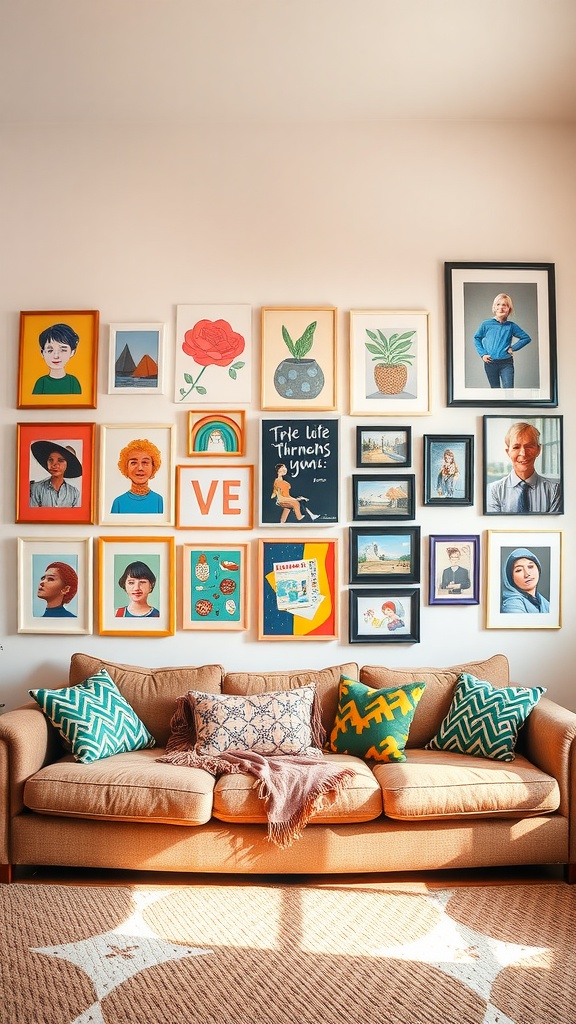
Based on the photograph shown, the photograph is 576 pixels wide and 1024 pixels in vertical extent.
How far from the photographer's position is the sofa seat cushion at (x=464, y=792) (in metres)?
2.71

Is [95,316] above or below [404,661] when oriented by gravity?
above

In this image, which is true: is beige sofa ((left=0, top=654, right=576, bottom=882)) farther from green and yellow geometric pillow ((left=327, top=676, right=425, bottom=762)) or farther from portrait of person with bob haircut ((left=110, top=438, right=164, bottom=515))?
portrait of person with bob haircut ((left=110, top=438, right=164, bottom=515))

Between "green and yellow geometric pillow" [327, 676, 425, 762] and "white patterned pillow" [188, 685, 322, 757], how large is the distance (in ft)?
0.43

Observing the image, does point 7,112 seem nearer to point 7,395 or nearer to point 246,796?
Answer: point 7,395

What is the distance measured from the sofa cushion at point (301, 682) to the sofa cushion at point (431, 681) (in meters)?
0.12

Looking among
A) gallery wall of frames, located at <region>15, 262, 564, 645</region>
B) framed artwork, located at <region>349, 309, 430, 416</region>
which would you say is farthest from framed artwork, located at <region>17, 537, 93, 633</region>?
framed artwork, located at <region>349, 309, 430, 416</region>

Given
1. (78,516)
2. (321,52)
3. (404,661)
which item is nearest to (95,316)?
(78,516)

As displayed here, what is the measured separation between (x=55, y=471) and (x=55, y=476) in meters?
0.02

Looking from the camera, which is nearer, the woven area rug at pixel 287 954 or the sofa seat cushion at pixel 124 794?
the woven area rug at pixel 287 954

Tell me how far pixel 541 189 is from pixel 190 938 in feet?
11.6

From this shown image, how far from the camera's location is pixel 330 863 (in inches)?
108

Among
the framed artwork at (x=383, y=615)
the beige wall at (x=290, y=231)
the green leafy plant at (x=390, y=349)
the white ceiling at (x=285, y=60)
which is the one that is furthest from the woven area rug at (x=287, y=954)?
the white ceiling at (x=285, y=60)

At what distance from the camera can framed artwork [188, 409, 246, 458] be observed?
11.9ft

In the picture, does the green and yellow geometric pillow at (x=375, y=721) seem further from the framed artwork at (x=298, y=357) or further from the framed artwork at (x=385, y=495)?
the framed artwork at (x=298, y=357)
